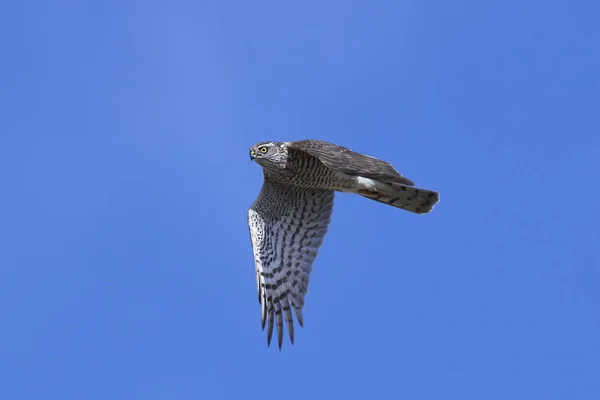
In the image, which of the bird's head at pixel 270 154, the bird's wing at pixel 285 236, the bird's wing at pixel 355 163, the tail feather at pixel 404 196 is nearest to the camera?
the bird's wing at pixel 355 163

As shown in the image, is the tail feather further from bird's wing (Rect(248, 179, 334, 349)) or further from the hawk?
bird's wing (Rect(248, 179, 334, 349))

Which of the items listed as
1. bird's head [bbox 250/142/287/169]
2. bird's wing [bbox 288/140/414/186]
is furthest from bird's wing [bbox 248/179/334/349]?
bird's wing [bbox 288/140/414/186]

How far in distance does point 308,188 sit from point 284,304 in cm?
152

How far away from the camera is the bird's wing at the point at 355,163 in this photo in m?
10.7

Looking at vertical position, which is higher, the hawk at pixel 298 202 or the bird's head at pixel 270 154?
the bird's head at pixel 270 154

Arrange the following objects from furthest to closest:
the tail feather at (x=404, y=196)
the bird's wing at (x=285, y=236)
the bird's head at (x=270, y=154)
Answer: the bird's wing at (x=285, y=236), the bird's head at (x=270, y=154), the tail feather at (x=404, y=196)

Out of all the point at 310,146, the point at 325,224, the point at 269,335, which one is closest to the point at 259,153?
the point at 310,146

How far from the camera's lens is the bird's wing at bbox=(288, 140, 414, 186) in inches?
423

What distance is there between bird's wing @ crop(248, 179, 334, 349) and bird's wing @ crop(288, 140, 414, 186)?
101 cm

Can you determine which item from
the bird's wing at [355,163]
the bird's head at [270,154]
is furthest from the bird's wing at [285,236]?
the bird's wing at [355,163]

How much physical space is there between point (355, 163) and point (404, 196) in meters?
0.71

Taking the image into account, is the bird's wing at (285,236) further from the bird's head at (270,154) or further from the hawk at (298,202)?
the bird's head at (270,154)

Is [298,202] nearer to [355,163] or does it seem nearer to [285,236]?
[285,236]

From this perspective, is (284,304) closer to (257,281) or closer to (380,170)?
Answer: (257,281)
